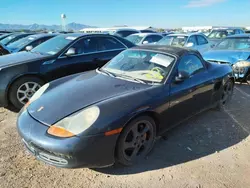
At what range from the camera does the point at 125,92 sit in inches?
113

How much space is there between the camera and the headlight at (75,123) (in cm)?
232

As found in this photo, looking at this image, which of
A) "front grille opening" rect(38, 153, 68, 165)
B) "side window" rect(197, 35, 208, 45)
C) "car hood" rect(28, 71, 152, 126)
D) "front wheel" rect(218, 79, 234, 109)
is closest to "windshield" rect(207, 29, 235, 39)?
"side window" rect(197, 35, 208, 45)

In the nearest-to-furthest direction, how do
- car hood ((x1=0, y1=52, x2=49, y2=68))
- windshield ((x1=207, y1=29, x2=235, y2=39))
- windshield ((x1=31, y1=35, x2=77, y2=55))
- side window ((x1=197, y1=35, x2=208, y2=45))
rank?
car hood ((x1=0, y1=52, x2=49, y2=68)) → windshield ((x1=31, y1=35, x2=77, y2=55)) → side window ((x1=197, y1=35, x2=208, y2=45)) → windshield ((x1=207, y1=29, x2=235, y2=39))

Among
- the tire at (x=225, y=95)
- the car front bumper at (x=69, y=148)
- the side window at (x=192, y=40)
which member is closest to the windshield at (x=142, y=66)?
the car front bumper at (x=69, y=148)

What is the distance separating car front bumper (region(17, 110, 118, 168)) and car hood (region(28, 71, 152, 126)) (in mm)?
168

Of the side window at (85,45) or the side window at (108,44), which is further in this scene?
the side window at (108,44)

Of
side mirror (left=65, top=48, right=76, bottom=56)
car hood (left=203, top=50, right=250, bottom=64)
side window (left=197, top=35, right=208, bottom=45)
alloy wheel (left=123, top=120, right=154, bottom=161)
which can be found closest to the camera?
alloy wheel (left=123, top=120, right=154, bottom=161)

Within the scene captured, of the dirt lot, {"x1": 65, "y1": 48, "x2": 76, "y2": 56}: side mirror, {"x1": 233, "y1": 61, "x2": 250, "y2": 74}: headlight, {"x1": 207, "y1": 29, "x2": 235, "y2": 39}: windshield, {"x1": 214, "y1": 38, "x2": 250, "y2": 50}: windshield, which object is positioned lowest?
the dirt lot

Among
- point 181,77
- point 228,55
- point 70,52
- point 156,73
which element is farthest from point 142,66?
point 228,55

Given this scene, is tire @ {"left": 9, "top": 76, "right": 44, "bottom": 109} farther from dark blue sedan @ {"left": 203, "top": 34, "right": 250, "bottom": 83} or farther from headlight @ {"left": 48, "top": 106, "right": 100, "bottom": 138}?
dark blue sedan @ {"left": 203, "top": 34, "right": 250, "bottom": 83}

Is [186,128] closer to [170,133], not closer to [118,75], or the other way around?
[170,133]

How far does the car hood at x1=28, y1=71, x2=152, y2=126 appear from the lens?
2596mm

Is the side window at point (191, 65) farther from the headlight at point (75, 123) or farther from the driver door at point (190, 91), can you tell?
the headlight at point (75, 123)

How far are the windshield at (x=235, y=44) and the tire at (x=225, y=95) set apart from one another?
275 cm
